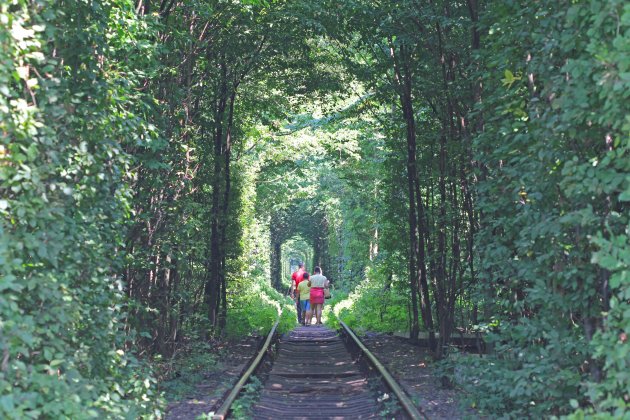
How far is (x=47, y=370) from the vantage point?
539 centimetres

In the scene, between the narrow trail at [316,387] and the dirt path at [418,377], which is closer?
the dirt path at [418,377]

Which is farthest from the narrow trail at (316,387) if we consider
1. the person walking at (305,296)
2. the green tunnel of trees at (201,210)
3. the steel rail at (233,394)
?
the person walking at (305,296)

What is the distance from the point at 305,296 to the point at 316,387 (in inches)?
498

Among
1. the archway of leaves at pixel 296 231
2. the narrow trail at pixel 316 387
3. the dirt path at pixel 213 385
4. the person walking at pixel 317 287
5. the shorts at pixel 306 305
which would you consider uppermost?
the archway of leaves at pixel 296 231

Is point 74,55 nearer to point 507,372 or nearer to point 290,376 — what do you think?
point 507,372

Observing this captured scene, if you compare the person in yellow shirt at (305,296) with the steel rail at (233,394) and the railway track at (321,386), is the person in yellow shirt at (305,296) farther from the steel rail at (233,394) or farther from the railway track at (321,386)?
the steel rail at (233,394)

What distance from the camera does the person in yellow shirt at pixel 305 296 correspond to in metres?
24.3

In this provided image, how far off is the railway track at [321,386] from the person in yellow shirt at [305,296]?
17.2 ft

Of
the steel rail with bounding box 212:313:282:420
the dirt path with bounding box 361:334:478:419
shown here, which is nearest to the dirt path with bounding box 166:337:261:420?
the steel rail with bounding box 212:313:282:420

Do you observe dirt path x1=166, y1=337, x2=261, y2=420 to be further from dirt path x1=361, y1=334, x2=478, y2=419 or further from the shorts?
the shorts

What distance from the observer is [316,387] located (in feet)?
40.0

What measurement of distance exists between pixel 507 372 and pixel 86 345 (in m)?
3.59

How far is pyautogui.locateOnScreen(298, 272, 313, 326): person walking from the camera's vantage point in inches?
955

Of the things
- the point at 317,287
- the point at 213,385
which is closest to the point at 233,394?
the point at 213,385
